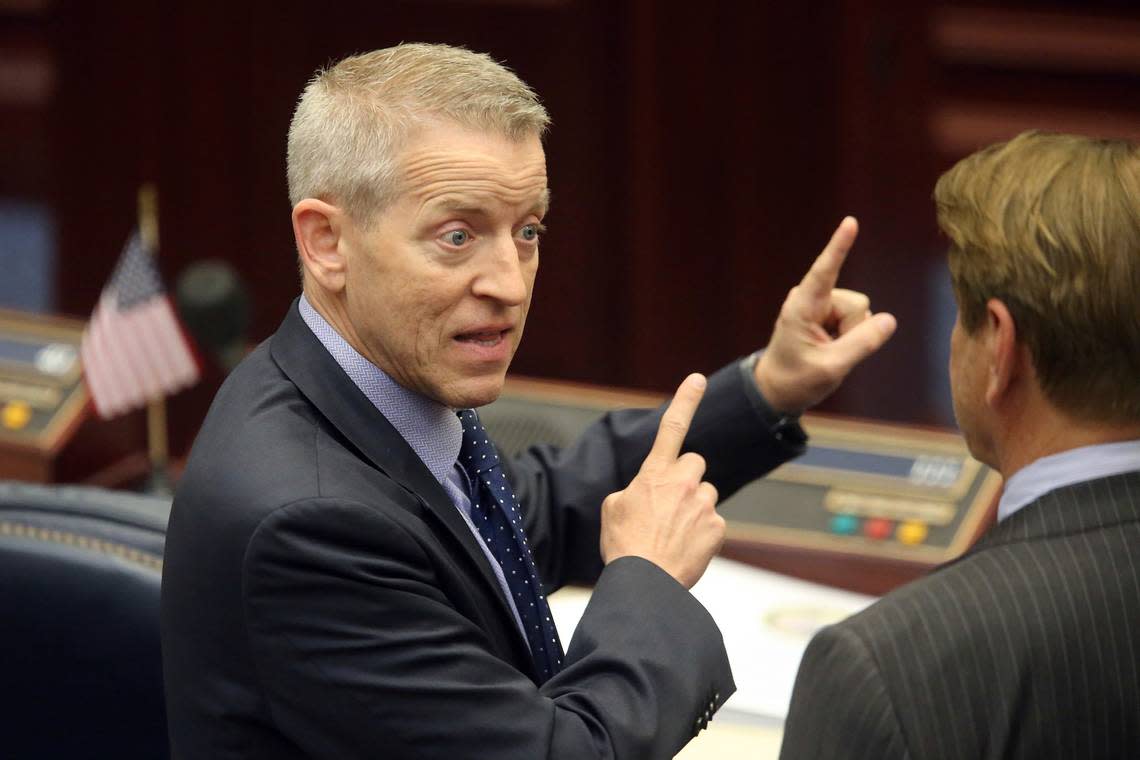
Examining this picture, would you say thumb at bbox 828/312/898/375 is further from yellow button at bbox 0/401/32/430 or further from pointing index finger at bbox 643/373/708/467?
yellow button at bbox 0/401/32/430

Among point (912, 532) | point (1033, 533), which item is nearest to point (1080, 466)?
point (1033, 533)

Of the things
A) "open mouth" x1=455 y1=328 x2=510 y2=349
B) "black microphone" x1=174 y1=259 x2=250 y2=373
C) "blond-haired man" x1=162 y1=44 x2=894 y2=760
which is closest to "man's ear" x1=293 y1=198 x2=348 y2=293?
"blond-haired man" x1=162 y1=44 x2=894 y2=760

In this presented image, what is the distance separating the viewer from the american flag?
2766 mm

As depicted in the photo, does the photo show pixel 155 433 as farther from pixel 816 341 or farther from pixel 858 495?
pixel 816 341

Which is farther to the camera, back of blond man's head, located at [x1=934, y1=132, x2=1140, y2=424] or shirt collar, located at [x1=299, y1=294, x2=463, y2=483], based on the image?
shirt collar, located at [x1=299, y1=294, x2=463, y2=483]

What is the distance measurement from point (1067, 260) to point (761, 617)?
1.04 m

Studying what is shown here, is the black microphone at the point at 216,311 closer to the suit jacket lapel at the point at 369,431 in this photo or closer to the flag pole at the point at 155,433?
the flag pole at the point at 155,433

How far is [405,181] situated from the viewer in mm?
1377

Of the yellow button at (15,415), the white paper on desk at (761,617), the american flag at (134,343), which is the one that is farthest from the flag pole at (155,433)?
the white paper on desk at (761,617)

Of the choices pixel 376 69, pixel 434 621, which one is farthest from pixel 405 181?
pixel 434 621

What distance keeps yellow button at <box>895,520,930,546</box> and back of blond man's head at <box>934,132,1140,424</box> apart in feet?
4.12

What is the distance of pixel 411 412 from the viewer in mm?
1456

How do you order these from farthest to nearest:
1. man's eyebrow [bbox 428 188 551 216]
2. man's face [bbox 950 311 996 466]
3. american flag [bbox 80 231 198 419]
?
american flag [bbox 80 231 198 419] → man's eyebrow [bbox 428 188 551 216] → man's face [bbox 950 311 996 466]

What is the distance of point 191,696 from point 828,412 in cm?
198
